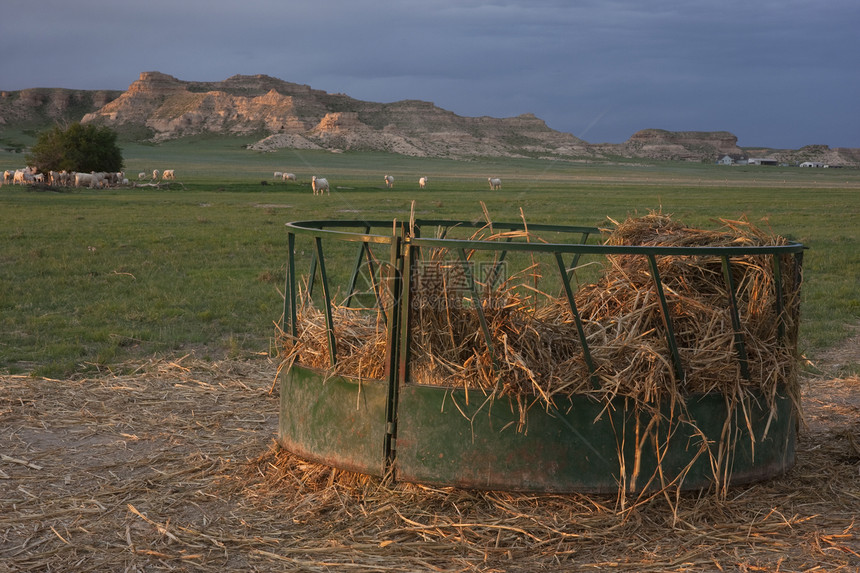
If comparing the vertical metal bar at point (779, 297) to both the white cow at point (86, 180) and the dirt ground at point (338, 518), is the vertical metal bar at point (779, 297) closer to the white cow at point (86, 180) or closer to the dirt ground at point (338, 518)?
the dirt ground at point (338, 518)

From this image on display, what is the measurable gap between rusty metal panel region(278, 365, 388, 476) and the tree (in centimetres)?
4759

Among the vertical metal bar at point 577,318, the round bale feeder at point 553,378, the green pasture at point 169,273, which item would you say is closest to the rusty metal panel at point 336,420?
the round bale feeder at point 553,378

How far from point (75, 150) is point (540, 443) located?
164ft

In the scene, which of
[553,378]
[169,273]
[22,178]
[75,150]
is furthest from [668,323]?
[75,150]

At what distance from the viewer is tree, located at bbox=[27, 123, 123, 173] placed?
48.2m

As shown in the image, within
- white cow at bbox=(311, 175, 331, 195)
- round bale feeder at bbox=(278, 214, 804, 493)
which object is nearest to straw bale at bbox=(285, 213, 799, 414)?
round bale feeder at bbox=(278, 214, 804, 493)

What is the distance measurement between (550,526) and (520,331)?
1134mm

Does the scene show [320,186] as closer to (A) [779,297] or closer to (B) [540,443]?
(A) [779,297]

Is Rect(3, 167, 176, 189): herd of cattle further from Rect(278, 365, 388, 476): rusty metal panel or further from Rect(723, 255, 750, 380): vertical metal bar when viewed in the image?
Rect(723, 255, 750, 380): vertical metal bar

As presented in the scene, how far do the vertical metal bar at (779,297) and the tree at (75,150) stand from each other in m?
49.1

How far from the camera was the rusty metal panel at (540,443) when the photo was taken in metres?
4.70

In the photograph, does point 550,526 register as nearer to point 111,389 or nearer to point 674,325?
point 674,325

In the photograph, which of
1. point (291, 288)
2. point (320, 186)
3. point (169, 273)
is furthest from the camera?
point (320, 186)

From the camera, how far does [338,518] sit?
478 cm
